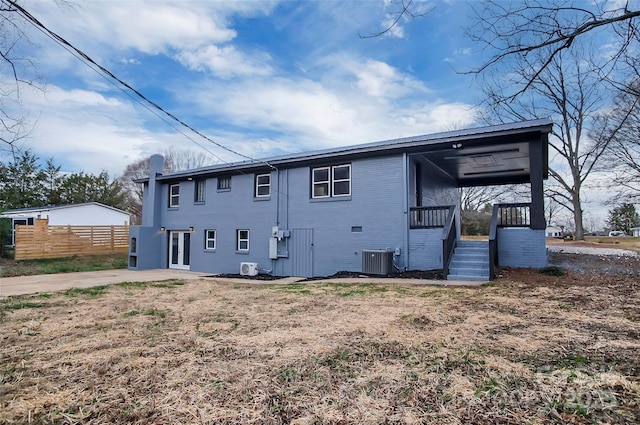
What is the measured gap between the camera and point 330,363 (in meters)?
3.24

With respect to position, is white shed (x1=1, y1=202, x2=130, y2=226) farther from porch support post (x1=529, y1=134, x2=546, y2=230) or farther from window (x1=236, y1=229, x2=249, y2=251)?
porch support post (x1=529, y1=134, x2=546, y2=230)

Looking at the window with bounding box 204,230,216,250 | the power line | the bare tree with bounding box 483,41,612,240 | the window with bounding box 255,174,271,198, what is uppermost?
the bare tree with bounding box 483,41,612,240

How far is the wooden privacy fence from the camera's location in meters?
17.5

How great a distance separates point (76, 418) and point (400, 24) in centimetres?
519

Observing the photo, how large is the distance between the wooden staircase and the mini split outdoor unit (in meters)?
7.03

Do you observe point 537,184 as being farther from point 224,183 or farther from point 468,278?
point 224,183

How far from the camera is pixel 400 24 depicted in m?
4.62

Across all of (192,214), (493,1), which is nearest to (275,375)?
(493,1)

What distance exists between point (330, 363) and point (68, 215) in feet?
84.9

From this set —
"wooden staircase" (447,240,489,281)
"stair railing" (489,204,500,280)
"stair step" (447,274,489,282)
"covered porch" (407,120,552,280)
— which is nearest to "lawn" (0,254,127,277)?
"covered porch" (407,120,552,280)

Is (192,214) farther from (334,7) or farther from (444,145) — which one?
(334,7)

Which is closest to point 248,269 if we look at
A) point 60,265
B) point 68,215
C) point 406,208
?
point 406,208

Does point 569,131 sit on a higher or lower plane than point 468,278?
higher

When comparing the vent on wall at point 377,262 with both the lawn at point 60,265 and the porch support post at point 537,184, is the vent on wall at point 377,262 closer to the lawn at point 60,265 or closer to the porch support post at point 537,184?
the porch support post at point 537,184
